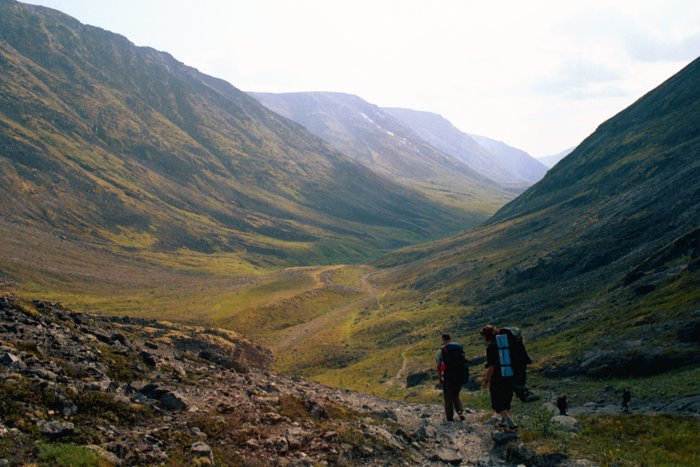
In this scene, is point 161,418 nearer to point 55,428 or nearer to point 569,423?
point 55,428

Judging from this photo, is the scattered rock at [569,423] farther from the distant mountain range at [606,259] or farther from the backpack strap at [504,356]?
the distant mountain range at [606,259]

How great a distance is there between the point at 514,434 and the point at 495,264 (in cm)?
10904

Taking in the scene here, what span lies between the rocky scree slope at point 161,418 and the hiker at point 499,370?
1.92 meters

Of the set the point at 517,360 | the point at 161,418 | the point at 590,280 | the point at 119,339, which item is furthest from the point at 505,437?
the point at 590,280

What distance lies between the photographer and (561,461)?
13.4 meters

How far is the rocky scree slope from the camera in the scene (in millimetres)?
12023

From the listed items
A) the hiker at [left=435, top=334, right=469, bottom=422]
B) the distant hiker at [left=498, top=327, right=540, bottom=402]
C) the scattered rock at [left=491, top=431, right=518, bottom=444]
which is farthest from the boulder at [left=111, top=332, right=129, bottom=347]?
the distant hiker at [left=498, top=327, right=540, bottom=402]

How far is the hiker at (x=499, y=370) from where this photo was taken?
1573cm

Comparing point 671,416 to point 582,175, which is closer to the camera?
point 671,416

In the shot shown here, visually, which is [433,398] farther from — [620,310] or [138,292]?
[138,292]

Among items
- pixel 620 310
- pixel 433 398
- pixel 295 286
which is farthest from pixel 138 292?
pixel 620 310

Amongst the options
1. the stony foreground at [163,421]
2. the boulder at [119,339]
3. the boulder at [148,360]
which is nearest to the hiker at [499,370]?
the stony foreground at [163,421]

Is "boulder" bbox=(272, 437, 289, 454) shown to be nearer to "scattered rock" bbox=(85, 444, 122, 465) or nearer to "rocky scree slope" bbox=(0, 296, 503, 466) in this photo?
"rocky scree slope" bbox=(0, 296, 503, 466)

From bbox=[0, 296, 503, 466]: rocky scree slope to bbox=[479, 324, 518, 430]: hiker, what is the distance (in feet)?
6.29
